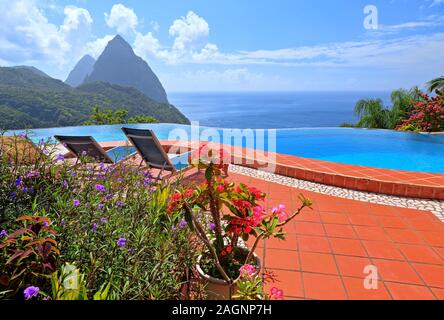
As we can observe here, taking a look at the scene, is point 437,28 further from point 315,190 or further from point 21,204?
point 21,204

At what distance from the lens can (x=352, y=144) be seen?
1028 centimetres

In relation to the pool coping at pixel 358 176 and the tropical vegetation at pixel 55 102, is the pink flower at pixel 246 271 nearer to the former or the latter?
the pool coping at pixel 358 176

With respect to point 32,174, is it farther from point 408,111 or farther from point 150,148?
point 408,111

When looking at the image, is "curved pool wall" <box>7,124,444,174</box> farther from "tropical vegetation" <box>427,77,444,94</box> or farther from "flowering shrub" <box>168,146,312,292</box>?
"flowering shrub" <box>168,146,312,292</box>

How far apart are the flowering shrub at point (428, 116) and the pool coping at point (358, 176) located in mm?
7125

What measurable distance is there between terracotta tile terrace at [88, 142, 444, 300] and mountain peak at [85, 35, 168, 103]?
293 feet

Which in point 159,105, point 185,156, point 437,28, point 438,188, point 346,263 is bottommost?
point 346,263

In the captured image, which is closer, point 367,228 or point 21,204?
point 21,204

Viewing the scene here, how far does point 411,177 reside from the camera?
486 centimetres

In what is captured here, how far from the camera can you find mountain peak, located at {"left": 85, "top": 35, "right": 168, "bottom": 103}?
3418 inches

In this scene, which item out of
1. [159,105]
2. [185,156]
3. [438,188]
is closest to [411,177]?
[438,188]

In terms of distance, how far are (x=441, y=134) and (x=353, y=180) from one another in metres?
7.68

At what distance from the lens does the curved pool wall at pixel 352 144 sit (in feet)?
26.9

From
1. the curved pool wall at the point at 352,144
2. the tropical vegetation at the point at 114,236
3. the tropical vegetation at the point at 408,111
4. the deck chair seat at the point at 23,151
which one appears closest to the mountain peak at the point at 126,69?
the tropical vegetation at the point at 408,111
